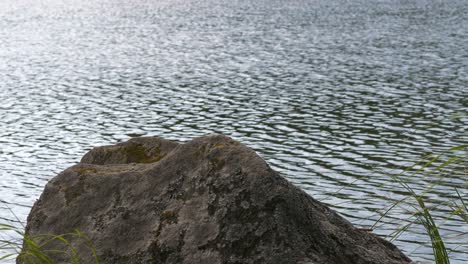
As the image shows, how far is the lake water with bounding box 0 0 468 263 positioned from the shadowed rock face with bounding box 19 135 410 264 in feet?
1.64

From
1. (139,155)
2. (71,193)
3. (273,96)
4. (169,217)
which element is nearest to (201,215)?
(169,217)

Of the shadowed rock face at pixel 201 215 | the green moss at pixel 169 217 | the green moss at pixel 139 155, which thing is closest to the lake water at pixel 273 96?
the shadowed rock face at pixel 201 215

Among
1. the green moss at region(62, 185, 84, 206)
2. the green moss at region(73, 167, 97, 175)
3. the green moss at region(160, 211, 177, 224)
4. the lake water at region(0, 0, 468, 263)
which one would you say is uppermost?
the green moss at region(73, 167, 97, 175)

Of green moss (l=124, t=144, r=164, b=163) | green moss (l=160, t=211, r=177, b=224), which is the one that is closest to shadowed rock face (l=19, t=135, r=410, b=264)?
green moss (l=160, t=211, r=177, b=224)

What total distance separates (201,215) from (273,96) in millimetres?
22641

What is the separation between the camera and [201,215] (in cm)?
568

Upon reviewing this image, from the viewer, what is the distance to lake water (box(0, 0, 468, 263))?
16.3 meters

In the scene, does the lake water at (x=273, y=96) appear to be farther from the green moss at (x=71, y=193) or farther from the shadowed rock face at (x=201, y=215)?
the green moss at (x=71, y=193)

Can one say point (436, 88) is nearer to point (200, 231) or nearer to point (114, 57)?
point (114, 57)

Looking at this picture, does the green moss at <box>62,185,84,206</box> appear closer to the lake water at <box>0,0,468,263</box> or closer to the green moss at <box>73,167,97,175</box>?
the green moss at <box>73,167,97,175</box>

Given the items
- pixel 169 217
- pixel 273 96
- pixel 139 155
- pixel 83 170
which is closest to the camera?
pixel 169 217

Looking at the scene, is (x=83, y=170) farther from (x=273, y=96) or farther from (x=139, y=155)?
(x=273, y=96)

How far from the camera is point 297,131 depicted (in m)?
21.8

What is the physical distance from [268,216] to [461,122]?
17496 mm
